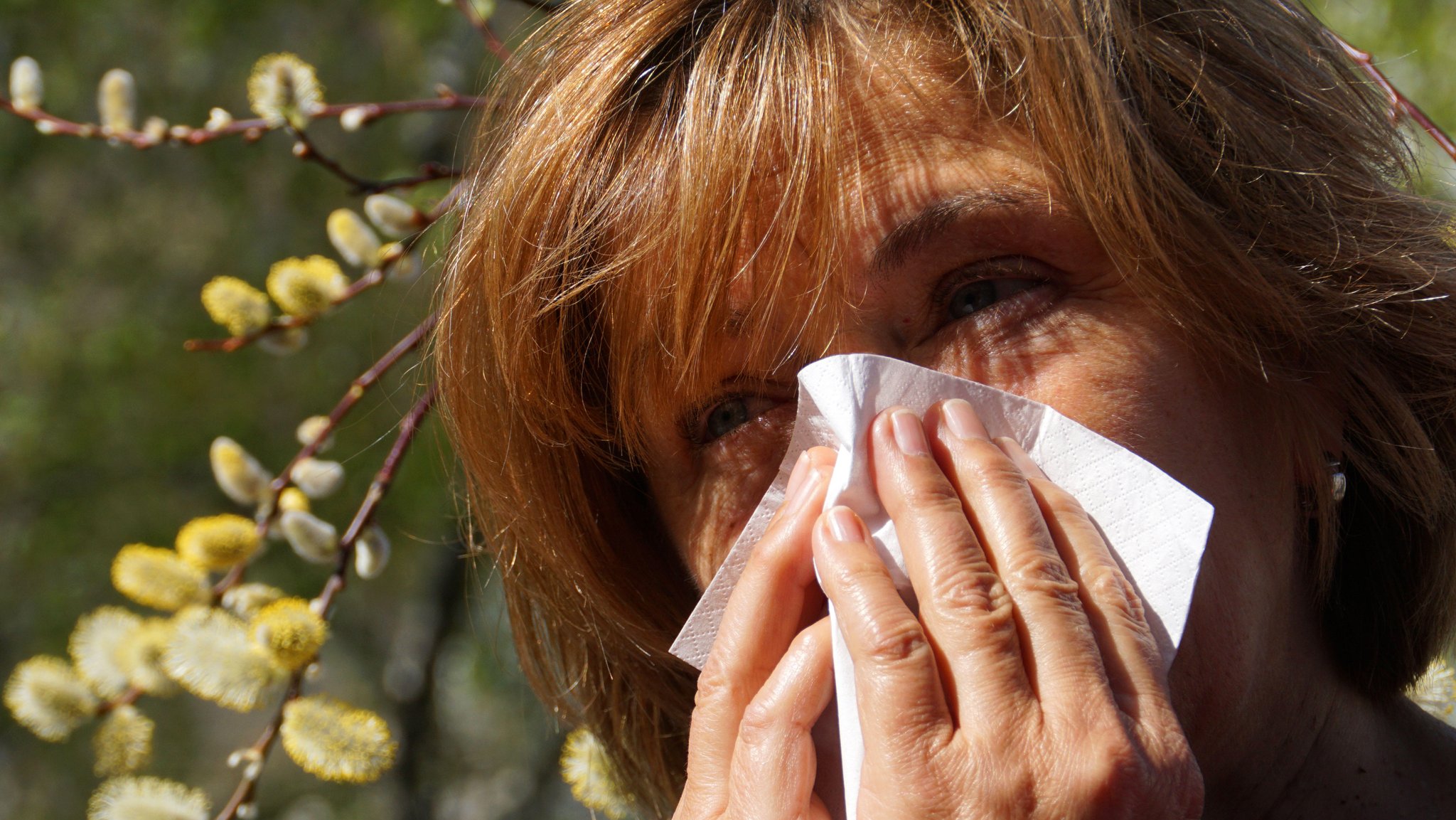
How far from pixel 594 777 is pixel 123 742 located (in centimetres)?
69

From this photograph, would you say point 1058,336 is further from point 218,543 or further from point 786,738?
point 218,543

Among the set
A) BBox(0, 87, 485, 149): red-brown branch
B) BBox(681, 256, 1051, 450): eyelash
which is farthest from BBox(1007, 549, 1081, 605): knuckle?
BBox(0, 87, 485, 149): red-brown branch

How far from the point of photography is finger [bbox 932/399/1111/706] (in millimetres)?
840

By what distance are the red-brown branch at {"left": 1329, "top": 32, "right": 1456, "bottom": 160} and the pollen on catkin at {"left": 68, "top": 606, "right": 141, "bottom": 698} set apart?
1.77 m

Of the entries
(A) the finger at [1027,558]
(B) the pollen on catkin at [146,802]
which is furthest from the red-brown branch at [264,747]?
(A) the finger at [1027,558]

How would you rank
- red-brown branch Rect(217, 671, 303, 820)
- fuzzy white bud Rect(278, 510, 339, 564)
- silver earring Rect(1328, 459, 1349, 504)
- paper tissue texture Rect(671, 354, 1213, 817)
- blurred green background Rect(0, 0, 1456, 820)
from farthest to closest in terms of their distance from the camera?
blurred green background Rect(0, 0, 1456, 820), fuzzy white bud Rect(278, 510, 339, 564), red-brown branch Rect(217, 671, 303, 820), silver earring Rect(1328, 459, 1349, 504), paper tissue texture Rect(671, 354, 1213, 817)

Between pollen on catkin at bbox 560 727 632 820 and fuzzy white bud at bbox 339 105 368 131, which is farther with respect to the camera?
pollen on catkin at bbox 560 727 632 820

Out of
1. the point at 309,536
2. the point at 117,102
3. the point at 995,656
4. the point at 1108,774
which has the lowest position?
the point at 1108,774

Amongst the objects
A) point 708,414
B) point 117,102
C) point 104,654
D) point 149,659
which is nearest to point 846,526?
point 708,414

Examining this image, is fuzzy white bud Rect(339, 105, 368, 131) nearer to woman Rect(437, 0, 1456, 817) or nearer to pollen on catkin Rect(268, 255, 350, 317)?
pollen on catkin Rect(268, 255, 350, 317)

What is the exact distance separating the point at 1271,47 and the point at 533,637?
1.29 metres

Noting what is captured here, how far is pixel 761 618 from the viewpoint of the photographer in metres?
1.03

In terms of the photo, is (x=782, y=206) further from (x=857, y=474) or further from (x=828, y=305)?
(x=857, y=474)

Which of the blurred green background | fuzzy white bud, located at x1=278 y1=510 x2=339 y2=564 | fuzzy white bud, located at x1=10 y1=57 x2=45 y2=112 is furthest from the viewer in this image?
the blurred green background
